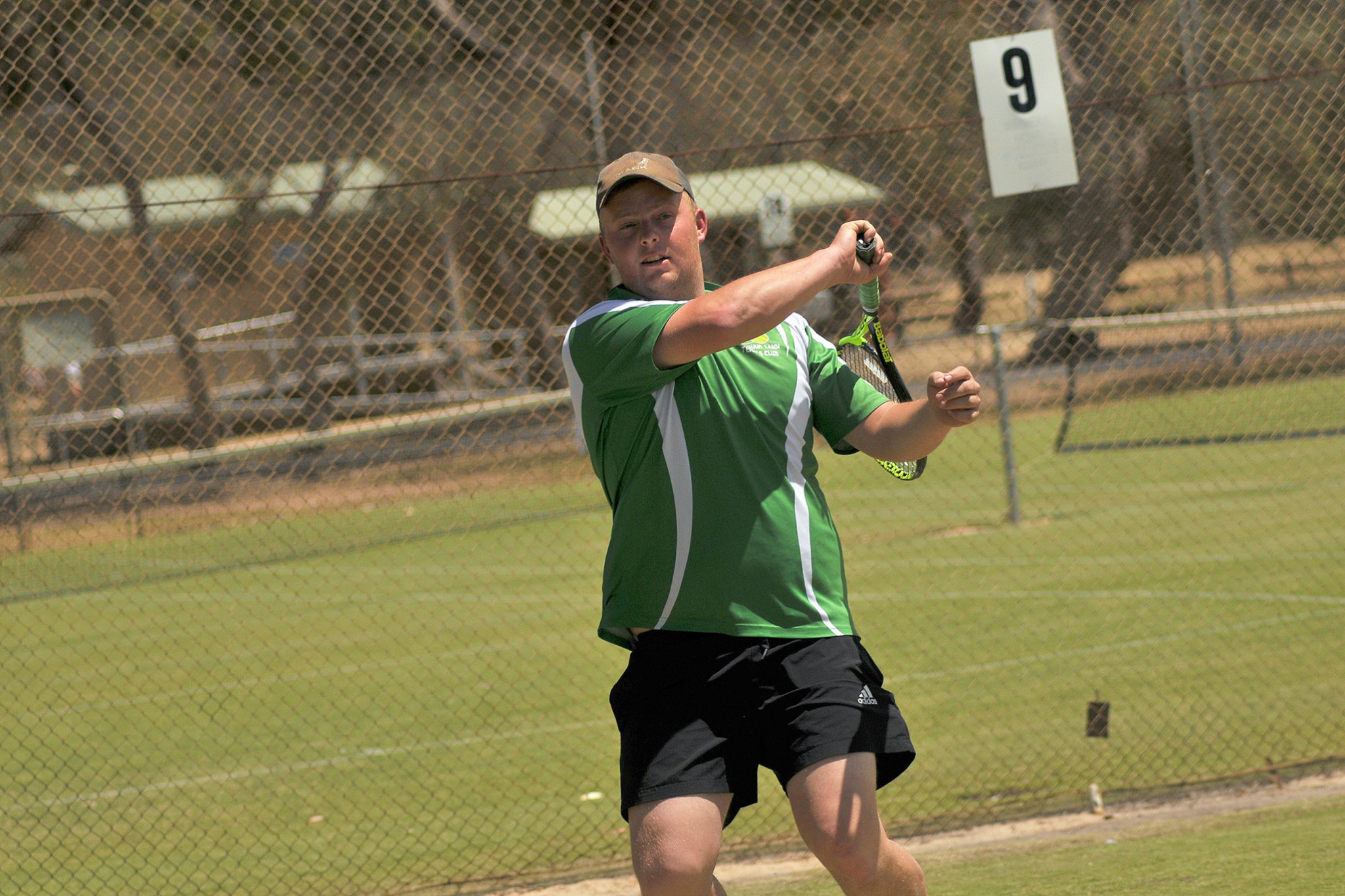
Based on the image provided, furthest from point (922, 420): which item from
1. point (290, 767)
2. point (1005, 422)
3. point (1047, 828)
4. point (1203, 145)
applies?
point (1203, 145)

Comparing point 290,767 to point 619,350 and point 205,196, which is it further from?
point 205,196

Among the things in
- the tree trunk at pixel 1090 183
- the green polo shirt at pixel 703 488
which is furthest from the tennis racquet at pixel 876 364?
the tree trunk at pixel 1090 183

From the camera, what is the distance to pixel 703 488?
9.87 feet

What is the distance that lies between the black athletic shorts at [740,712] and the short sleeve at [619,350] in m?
0.56

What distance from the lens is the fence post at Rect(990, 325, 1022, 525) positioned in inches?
438

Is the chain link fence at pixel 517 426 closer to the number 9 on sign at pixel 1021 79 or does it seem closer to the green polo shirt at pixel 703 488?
the number 9 on sign at pixel 1021 79

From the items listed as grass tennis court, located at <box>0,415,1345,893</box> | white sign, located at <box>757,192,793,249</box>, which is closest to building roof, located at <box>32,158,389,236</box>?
grass tennis court, located at <box>0,415,1345,893</box>

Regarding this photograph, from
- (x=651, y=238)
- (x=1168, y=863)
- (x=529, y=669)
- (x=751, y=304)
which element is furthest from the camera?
(x=529, y=669)

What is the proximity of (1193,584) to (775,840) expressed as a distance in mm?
4993

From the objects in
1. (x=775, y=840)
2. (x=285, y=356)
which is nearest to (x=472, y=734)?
(x=775, y=840)

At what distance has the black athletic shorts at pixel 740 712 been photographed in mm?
2949

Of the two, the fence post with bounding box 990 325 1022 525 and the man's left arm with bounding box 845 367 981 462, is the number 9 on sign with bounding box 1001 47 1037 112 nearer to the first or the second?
the man's left arm with bounding box 845 367 981 462

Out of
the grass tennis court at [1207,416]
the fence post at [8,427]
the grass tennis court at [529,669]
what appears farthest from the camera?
the grass tennis court at [1207,416]

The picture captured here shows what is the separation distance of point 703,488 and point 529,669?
605 centimetres
